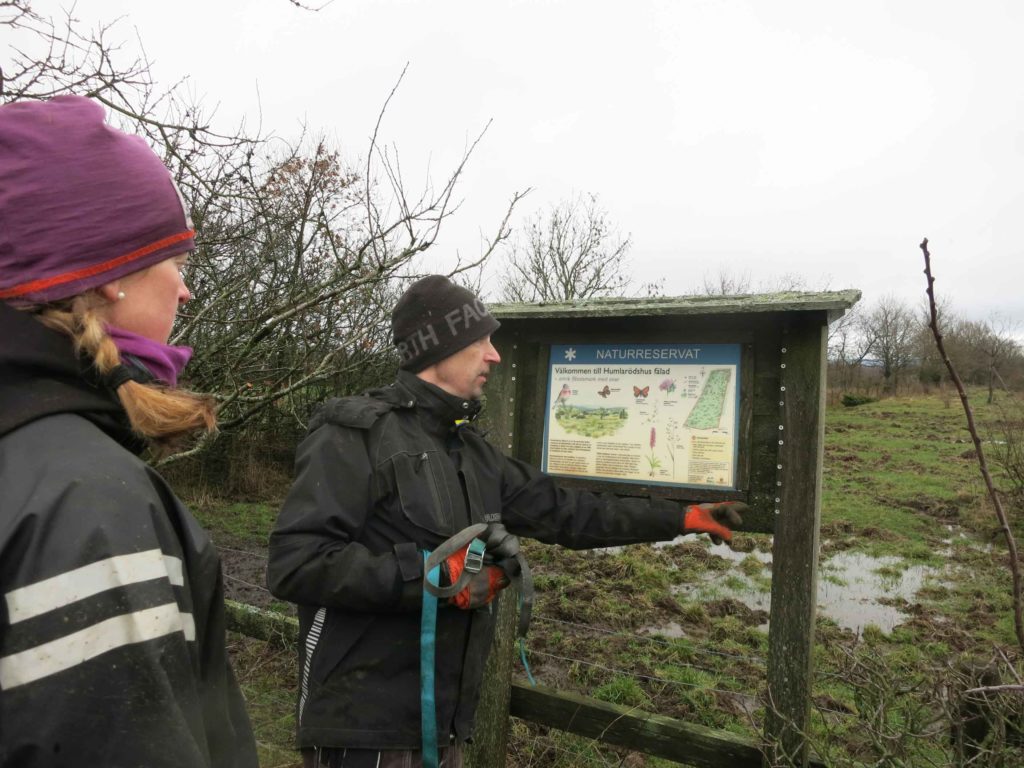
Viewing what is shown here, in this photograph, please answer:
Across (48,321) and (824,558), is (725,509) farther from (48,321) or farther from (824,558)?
(824,558)

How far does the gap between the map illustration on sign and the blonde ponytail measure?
2048 millimetres

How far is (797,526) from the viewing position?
2480mm

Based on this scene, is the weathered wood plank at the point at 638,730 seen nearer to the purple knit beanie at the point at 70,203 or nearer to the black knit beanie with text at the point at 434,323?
the black knit beanie with text at the point at 434,323

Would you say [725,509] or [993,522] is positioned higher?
[725,509]

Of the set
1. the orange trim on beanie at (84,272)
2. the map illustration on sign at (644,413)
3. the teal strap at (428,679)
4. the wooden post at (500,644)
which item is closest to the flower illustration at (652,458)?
the map illustration on sign at (644,413)

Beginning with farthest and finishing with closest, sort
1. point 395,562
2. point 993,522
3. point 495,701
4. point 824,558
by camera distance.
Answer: point 993,522 → point 824,558 → point 495,701 → point 395,562

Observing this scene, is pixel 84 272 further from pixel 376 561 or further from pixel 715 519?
pixel 715 519

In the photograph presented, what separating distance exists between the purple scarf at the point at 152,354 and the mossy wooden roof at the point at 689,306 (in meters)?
1.92

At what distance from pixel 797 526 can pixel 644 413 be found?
0.72 m

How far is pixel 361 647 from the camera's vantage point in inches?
78.7

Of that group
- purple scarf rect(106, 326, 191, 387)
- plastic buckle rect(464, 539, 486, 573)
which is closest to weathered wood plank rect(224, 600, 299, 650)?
plastic buckle rect(464, 539, 486, 573)

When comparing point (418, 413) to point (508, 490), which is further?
point (508, 490)

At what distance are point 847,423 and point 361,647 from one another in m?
24.2

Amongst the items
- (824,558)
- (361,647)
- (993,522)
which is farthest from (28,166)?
(993,522)
